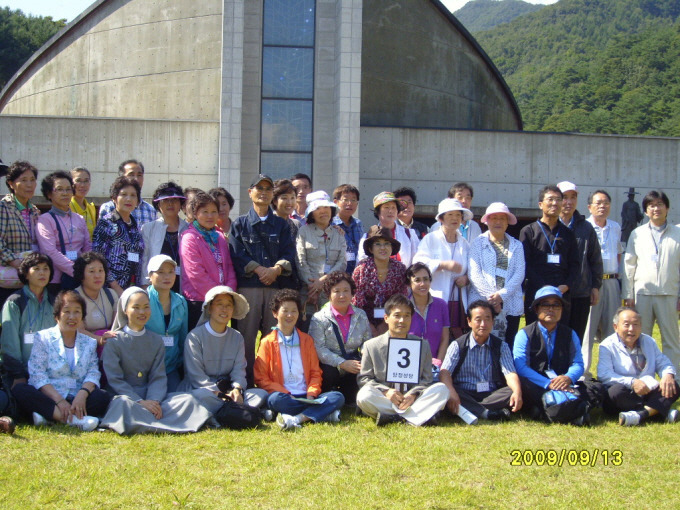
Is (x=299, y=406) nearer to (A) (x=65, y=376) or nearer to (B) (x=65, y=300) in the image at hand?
A: (A) (x=65, y=376)

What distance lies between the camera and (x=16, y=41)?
49969 millimetres

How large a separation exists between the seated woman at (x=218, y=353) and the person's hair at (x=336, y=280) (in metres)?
0.84

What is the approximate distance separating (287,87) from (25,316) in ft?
39.0

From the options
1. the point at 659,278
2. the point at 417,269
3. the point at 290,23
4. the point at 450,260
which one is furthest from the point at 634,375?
the point at 290,23

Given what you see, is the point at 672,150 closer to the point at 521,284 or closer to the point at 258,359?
the point at 521,284

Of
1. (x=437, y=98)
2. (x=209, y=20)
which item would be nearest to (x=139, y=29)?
(x=209, y=20)

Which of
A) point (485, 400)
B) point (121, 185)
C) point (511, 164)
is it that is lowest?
point (485, 400)

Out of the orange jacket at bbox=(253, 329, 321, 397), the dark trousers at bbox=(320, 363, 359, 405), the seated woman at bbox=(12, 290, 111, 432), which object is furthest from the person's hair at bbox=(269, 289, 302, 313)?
the seated woman at bbox=(12, 290, 111, 432)

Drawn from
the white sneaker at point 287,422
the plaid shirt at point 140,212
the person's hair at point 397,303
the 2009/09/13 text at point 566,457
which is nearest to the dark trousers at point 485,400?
the person's hair at point 397,303

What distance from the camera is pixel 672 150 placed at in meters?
20.6

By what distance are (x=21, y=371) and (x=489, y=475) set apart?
3926mm

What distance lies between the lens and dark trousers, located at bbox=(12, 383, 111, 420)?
18.2 ft

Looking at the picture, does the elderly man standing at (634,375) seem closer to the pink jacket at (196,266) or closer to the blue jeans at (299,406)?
the blue jeans at (299,406)

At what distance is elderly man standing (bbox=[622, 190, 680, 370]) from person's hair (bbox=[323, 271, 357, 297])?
126 inches
